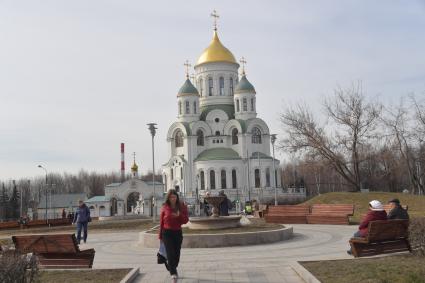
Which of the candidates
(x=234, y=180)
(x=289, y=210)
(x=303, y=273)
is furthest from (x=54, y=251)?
(x=234, y=180)

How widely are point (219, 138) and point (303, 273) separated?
60357mm

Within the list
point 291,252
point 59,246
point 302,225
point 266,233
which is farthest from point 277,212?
point 59,246

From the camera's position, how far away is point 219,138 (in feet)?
227

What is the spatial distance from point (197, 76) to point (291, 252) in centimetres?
6220

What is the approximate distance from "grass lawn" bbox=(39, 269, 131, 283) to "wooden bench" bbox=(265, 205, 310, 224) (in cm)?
1483

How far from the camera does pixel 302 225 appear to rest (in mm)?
22953

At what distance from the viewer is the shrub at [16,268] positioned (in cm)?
652

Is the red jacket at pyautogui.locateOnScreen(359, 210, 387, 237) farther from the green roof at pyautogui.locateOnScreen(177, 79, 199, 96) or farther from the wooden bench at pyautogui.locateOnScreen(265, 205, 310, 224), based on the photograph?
the green roof at pyautogui.locateOnScreen(177, 79, 199, 96)

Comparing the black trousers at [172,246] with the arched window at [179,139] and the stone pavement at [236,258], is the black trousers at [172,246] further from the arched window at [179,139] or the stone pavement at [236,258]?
the arched window at [179,139]

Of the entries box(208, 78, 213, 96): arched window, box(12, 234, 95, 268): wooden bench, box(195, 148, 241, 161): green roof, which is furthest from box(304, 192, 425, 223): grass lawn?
box(208, 78, 213, 96): arched window

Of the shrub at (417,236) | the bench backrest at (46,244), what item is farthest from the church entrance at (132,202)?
the shrub at (417,236)

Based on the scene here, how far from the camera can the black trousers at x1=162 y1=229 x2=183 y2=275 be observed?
28.9ft

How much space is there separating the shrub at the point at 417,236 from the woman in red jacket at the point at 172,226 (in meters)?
5.04

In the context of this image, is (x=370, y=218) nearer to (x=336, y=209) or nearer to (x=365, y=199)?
(x=336, y=209)
